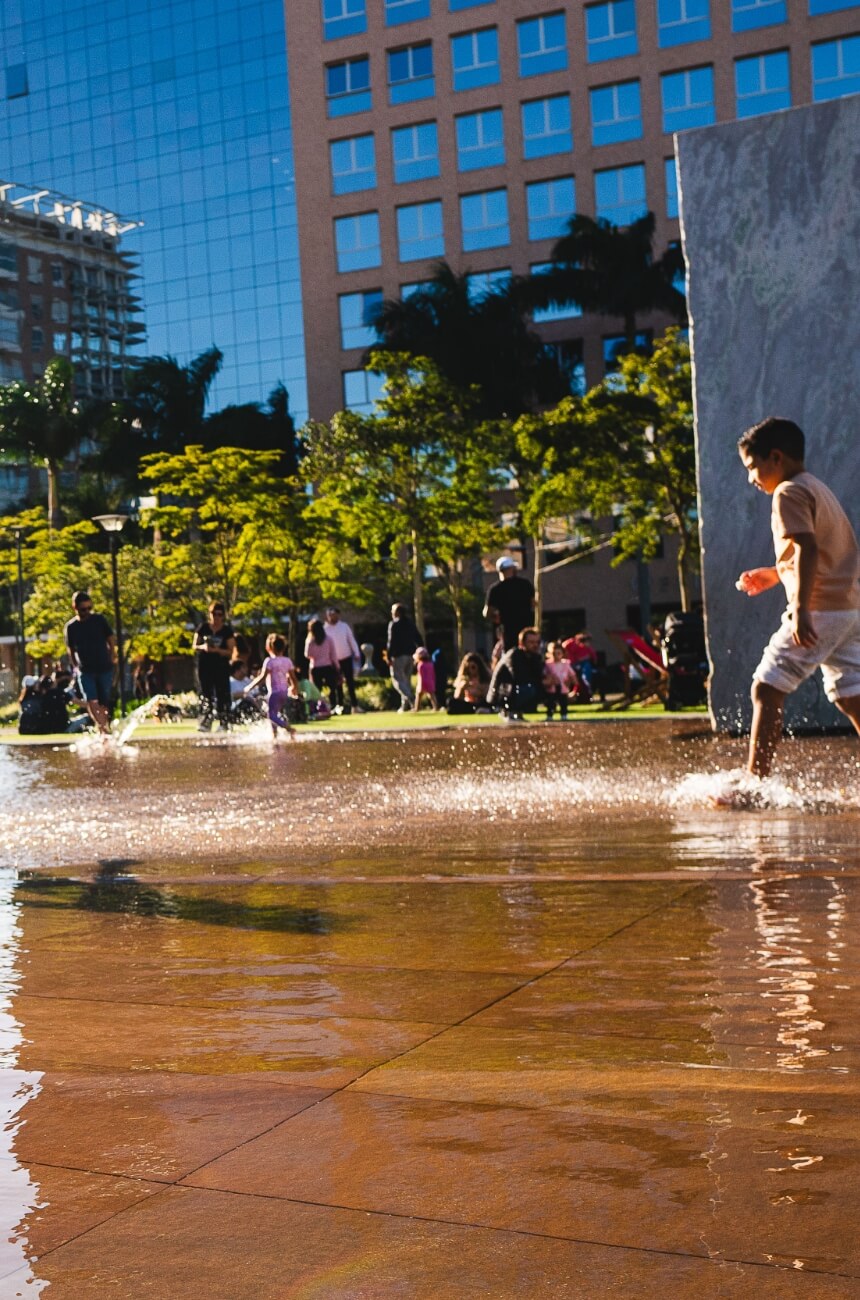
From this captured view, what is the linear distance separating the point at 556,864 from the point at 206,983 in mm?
2088

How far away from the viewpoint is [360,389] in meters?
59.6

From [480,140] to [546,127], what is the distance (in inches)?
101

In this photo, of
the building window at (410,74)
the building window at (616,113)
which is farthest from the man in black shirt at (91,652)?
the building window at (410,74)

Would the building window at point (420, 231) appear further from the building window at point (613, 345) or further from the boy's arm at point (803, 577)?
the boy's arm at point (803, 577)

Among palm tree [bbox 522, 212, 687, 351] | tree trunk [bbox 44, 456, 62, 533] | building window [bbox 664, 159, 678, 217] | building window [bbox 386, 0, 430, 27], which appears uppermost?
building window [bbox 386, 0, 430, 27]

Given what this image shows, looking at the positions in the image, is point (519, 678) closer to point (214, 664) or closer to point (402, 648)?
point (214, 664)

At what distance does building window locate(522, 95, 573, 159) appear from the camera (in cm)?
5466

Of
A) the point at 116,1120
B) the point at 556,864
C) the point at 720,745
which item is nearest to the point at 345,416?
the point at 720,745

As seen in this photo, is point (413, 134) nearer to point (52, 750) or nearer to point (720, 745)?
point (52, 750)

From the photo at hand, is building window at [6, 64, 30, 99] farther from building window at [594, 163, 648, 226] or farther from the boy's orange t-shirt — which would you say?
the boy's orange t-shirt

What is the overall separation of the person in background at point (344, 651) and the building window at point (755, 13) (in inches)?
1319

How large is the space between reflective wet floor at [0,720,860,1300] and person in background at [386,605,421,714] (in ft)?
66.4

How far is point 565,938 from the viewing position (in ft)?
14.0

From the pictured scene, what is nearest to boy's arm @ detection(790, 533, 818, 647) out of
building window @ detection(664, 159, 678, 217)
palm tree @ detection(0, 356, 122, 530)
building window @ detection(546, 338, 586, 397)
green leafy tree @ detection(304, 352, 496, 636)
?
green leafy tree @ detection(304, 352, 496, 636)
